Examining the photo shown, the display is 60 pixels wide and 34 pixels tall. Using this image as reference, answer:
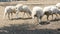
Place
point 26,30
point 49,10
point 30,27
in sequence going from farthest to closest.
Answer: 1. point 49,10
2. point 30,27
3. point 26,30

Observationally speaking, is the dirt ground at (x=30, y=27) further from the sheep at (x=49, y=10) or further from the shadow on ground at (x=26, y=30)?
the sheep at (x=49, y=10)

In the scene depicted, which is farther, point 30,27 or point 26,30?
point 30,27

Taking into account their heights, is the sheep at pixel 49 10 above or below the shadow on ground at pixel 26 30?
above

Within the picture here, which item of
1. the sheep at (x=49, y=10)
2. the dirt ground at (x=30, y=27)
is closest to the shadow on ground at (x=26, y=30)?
the dirt ground at (x=30, y=27)

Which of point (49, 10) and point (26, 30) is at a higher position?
point (49, 10)

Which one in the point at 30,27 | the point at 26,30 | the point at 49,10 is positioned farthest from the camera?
the point at 49,10

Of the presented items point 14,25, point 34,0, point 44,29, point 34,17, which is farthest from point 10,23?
point 34,0

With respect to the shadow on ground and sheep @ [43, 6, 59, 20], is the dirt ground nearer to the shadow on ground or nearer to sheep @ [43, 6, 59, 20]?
the shadow on ground

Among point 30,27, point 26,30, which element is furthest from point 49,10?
point 26,30

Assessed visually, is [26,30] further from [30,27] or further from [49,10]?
[49,10]

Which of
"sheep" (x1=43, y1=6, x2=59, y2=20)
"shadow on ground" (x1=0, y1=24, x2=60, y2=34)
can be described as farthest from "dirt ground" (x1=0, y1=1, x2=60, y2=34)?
"sheep" (x1=43, y1=6, x2=59, y2=20)

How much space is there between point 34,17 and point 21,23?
2.43 ft

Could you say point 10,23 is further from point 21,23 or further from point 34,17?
point 34,17

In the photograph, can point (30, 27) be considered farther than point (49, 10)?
No
